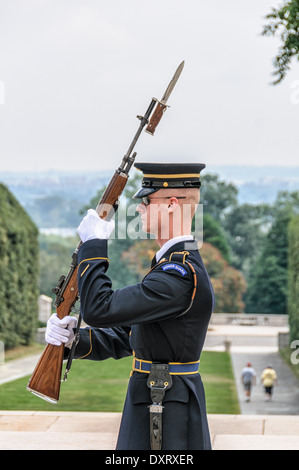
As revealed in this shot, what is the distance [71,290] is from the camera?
2.45 meters

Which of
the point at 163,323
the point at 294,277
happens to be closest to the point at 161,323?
the point at 163,323

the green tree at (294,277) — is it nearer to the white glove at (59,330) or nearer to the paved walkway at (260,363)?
the paved walkway at (260,363)

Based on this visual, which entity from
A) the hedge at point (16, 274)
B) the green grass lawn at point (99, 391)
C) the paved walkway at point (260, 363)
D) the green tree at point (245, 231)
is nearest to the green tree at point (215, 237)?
the paved walkway at point (260, 363)

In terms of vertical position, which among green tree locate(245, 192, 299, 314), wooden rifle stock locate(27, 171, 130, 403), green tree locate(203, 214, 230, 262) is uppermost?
wooden rifle stock locate(27, 171, 130, 403)

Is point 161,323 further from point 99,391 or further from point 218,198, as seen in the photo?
point 218,198

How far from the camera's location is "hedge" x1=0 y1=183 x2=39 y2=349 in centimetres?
1514

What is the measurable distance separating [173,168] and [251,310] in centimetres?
3682

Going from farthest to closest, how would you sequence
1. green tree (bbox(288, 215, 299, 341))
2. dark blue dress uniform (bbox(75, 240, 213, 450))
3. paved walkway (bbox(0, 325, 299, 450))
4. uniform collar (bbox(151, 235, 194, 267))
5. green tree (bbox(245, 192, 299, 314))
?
1. green tree (bbox(245, 192, 299, 314))
2. green tree (bbox(288, 215, 299, 341))
3. paved walkway (bbox(0, 325, 299, 450))
4. uniform collar (bbox(151, 235, 194, 267))
5. dark blue dress uniform (bbox(75, 240, 213, 450))

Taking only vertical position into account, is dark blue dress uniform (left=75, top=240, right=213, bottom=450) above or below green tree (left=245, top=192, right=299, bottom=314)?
above

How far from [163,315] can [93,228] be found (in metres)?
0.33

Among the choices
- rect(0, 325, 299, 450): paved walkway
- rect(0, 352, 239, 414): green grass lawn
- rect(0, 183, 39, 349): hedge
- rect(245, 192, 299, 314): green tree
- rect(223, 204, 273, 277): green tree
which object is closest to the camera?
rect(0, 325, 299, 450): paved walkway

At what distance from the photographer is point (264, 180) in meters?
95.6

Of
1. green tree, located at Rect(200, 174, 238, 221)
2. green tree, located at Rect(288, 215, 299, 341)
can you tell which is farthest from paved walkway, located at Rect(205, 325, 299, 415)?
green tree, located at Rect(200, 174, 238, 221)

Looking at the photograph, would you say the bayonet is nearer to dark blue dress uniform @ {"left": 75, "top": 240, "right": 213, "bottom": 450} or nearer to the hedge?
dark blue dress uniform @ {"left": 75, "top": 240, "right": 213, "bottom": 450}
